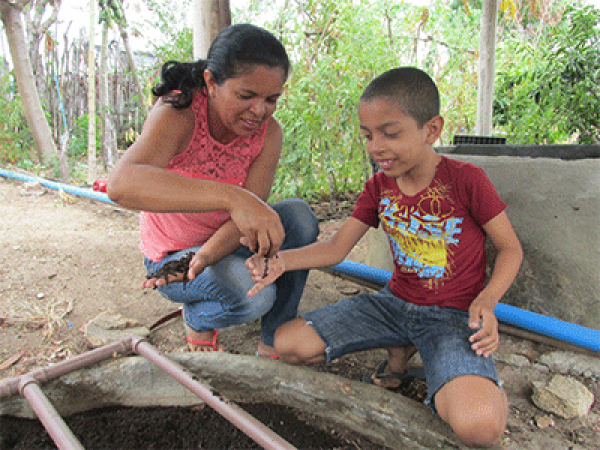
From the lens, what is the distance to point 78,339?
5.91ft

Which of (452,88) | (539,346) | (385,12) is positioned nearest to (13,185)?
(385,12)

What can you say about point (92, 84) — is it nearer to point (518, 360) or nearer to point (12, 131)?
point (12, 131)

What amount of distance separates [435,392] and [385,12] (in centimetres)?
331

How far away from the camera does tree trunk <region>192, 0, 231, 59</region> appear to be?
6.97 ft

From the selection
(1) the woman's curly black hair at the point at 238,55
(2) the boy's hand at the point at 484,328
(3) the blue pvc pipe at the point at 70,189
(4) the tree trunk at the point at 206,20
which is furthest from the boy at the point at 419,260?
(3) the blue pvc pipe at the point at 70,189

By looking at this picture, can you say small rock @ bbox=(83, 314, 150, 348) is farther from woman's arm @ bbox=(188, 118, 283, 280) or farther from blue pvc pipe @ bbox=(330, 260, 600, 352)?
blue pvc pipe @ bbox=(330, 260, 600, 352)

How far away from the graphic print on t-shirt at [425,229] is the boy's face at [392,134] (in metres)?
0.13

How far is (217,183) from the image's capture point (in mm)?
1262

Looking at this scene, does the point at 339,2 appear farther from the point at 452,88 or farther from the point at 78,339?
the point at 78,339

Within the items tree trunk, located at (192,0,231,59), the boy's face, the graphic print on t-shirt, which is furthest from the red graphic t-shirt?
tree trunk, located at (192,0,231,59)

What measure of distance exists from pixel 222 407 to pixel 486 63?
343 cm

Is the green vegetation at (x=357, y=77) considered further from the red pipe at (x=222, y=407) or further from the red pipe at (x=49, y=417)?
the red pipe at (x=49, y=417)

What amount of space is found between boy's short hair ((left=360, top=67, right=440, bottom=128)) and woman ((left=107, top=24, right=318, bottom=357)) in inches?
11.9

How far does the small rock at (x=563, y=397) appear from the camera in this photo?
4.48ft
